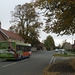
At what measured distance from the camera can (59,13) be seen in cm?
1116

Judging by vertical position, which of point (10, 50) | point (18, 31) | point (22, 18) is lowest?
point (10, 50)

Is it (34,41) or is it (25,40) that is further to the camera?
(34,41)

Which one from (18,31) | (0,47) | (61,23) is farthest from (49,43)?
(61,23)

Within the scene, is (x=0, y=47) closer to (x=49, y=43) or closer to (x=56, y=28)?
(x=56, y=28)

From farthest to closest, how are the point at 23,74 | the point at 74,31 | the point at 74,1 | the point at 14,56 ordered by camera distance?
1. the point at 14,56
2. the point at 74,31
3. the point at 23,74
4. the point at 74,1

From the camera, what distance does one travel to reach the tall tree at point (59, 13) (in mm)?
10117

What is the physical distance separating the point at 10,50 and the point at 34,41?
4518cm

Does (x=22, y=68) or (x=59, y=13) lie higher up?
(x=59, y=13)

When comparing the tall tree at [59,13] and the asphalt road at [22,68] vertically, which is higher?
the tall tree at [59,13]

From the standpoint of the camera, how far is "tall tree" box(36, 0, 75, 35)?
10.1 m

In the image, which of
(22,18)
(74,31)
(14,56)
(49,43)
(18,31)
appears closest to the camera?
(74,31)

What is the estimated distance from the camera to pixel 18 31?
2267 inches

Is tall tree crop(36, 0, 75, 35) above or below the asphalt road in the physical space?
above

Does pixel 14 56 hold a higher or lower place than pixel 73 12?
lower
